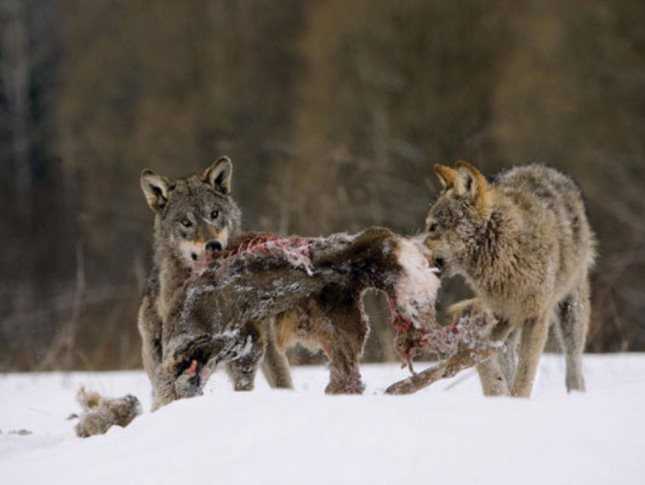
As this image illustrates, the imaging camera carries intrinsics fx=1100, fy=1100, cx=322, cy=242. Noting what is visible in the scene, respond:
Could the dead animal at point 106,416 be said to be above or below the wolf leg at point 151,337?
below

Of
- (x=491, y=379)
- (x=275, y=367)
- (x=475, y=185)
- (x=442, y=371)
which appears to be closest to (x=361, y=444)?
(x=442, y=371)

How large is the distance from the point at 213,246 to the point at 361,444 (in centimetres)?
255

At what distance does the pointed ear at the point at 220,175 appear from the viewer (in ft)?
22.3

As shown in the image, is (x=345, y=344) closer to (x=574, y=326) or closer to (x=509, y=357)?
(x=509, y=357)

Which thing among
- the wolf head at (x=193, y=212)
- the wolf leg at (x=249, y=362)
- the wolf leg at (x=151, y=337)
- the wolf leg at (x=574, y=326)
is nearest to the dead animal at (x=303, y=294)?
the wolf leg at (x=249, y=362)

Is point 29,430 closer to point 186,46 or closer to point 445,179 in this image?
point 445,179

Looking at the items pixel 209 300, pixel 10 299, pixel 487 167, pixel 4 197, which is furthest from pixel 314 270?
pixel 4 197

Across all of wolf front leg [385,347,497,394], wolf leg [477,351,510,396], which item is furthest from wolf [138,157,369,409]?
wolf leg [477,351,510,396]

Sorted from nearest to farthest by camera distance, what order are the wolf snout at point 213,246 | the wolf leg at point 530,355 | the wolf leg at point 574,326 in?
the wolf snout at point 213,246 < the wolf leg at point 530,355 < the wolf leg at point 574,326

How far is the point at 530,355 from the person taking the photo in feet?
21.5

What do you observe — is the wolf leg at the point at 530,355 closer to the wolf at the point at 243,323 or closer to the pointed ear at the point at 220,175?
the wolf at the point at 243,323

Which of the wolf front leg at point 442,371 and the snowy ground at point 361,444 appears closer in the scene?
the snowy ground at point 361,444

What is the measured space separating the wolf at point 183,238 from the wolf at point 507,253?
1.24 m

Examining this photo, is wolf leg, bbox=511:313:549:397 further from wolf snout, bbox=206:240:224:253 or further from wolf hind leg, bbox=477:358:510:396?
wolf snout, bbox=206:240:224:253
